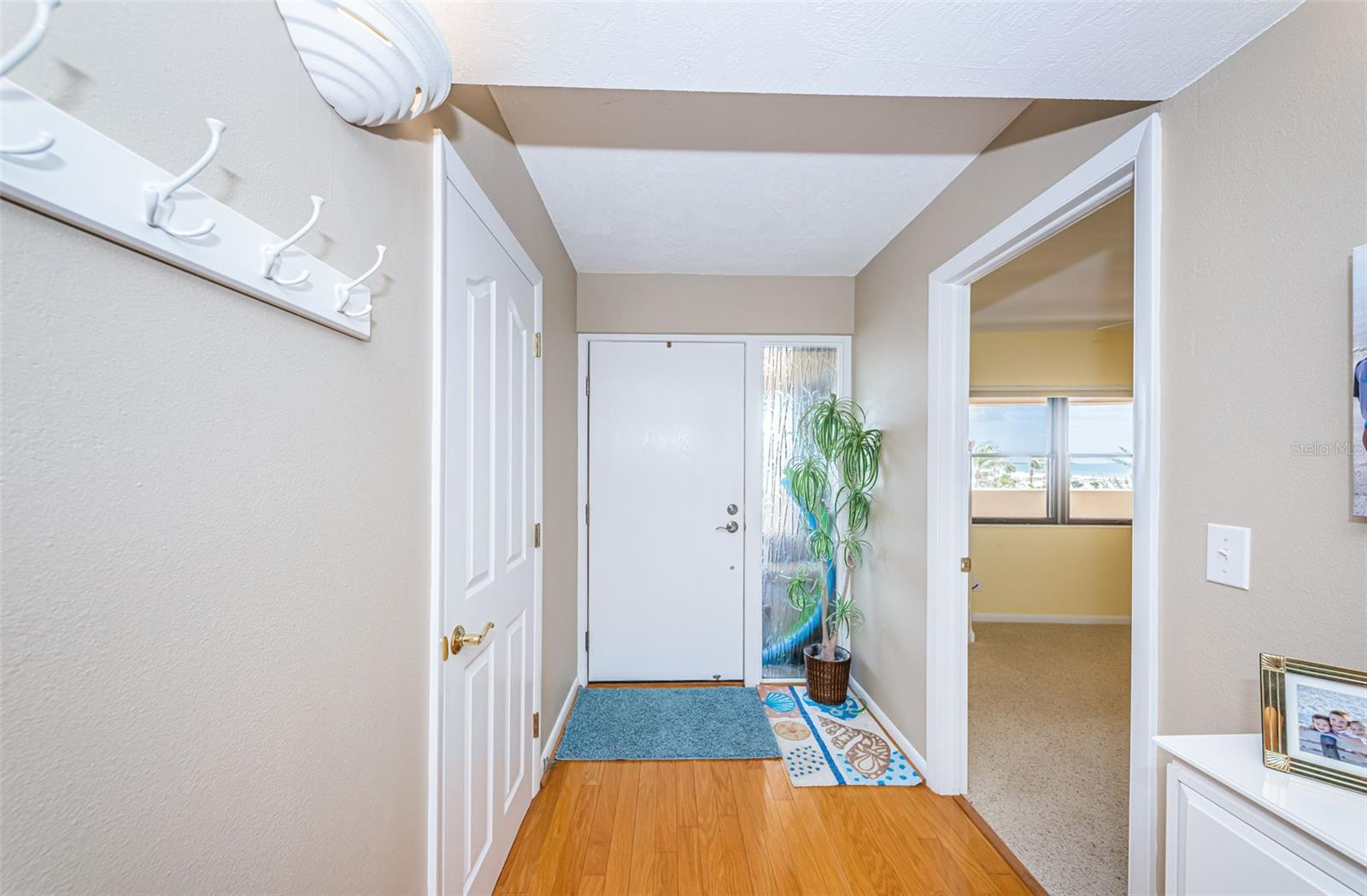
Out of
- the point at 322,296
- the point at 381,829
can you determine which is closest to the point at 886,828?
the point at 381,829

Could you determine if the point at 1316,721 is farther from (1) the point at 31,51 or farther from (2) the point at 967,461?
(1) the point at 31,51

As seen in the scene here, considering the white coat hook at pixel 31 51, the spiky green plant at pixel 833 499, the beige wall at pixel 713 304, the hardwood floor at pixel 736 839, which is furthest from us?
the beige wall at pixel 713 304

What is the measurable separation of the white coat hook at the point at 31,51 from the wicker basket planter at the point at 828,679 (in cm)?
305

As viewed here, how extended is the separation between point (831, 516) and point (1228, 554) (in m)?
1.90

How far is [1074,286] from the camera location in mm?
3115

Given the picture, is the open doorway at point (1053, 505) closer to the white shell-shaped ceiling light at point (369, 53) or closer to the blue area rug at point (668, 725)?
the blue area rug at point (668, 725)

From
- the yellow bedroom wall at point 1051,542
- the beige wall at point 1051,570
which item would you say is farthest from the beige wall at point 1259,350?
the beige wall at point 1051,570

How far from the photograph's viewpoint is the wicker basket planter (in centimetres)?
280

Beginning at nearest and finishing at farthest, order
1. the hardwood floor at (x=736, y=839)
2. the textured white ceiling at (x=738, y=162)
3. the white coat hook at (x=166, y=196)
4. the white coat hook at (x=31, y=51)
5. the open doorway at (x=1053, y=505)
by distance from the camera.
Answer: the white coat hook at (x=31, y=51)
the white coat hook at (x=166, y=196)
the textured white ceiling at (x=738, y=162)
the hardwood floor at (x=736, y=839)
the open doorway at (x=1053, y=505)

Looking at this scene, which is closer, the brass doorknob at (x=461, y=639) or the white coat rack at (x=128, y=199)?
the white coat rack at (x=128, y=199)

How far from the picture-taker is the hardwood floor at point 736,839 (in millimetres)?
1682

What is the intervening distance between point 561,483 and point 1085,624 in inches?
175

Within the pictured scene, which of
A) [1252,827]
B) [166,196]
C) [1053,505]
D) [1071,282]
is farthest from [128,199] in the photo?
[1053,505]

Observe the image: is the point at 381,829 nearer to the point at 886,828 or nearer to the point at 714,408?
the point at 886,828
